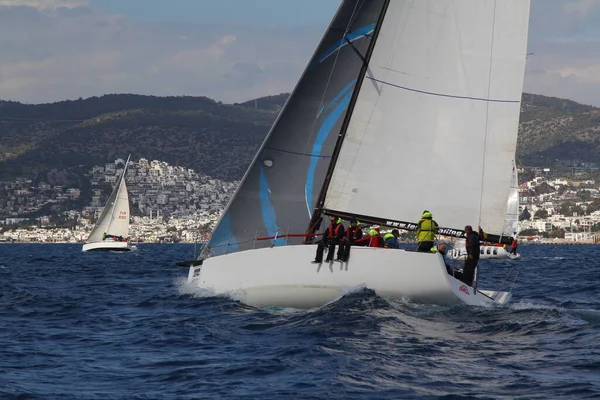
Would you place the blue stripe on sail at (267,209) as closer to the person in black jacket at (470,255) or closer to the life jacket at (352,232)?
the life jacket at (352,232)

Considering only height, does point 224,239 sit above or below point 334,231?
below

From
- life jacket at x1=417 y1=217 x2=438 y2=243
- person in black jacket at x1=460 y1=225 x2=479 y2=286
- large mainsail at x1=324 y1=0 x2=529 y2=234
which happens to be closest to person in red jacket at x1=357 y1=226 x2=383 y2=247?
large mainsail at x1=324 y1=0 x2=529 y2=234

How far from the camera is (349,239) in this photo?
1769 cm

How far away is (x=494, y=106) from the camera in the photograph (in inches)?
732

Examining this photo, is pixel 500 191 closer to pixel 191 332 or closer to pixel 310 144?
pixel 310 144

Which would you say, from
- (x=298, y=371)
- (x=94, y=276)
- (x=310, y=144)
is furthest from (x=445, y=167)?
(x=94, y=276)

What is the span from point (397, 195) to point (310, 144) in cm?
255

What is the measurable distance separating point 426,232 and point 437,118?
7.02ft

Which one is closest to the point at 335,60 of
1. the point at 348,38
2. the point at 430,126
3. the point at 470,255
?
the point at 348,38

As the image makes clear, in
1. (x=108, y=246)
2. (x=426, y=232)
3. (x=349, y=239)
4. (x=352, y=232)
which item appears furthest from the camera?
(x=108, y=246)

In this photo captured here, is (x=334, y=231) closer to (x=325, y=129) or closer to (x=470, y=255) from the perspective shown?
(x=470, y=255)

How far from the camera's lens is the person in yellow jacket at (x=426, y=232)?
18.1 meters

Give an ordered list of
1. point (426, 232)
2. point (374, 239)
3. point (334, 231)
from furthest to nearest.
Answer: point (374, 239) → point (426, 232) → point (334, 231)

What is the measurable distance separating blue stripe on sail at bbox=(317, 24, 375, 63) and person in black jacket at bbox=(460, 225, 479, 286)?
4.41 m
